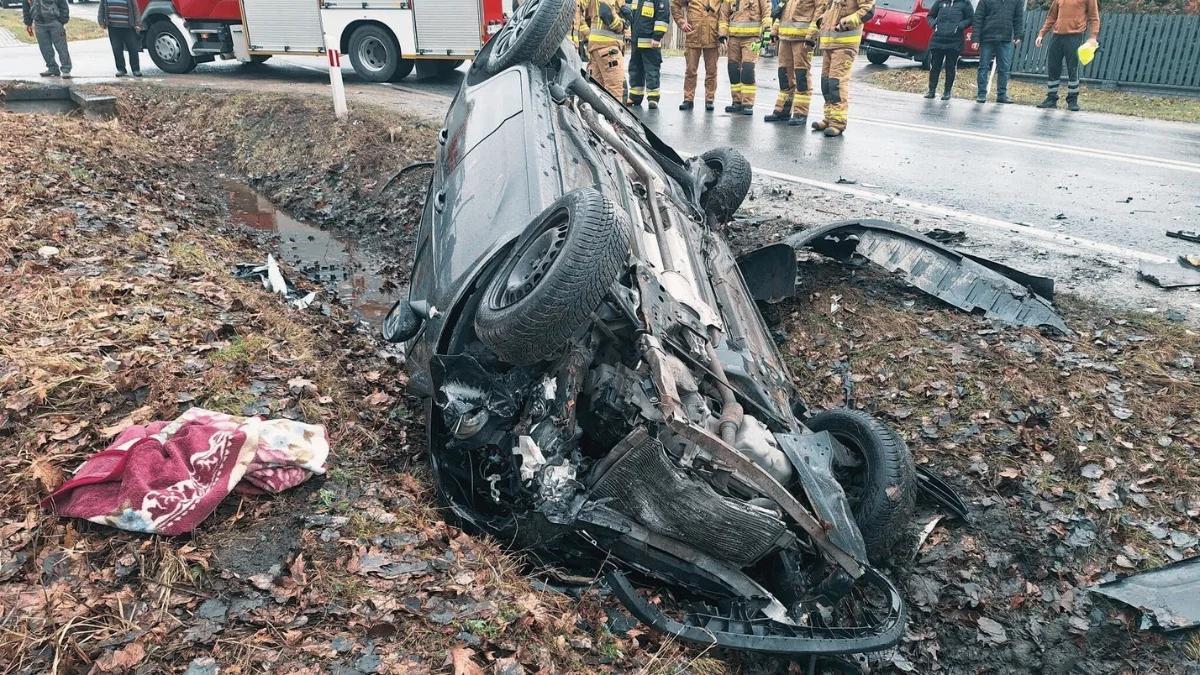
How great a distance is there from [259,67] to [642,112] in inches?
339

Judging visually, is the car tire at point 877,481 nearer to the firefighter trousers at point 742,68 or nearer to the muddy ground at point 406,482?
the muddy ground at point 406,482

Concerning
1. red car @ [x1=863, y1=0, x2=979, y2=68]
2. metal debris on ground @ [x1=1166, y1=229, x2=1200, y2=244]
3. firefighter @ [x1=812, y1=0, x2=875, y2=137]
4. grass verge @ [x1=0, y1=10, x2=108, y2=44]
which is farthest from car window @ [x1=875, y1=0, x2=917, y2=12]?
grass verge @ [x1=0, y1=10, x2=108, y2=44]

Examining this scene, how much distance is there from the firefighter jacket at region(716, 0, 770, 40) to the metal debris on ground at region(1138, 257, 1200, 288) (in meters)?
6.74

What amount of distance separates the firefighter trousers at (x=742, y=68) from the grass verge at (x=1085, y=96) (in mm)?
4077

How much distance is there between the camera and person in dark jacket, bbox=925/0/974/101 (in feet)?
40.1

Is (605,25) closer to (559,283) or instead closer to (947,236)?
(947,236)

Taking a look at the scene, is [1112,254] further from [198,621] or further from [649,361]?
[198,621]

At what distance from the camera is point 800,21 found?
10203 millimetres

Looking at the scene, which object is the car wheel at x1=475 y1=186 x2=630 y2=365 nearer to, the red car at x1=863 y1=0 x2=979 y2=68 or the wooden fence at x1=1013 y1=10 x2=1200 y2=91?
the wooden fence at x1=1013 y1=10 x2=1200 y2=91

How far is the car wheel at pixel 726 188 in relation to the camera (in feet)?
16.9

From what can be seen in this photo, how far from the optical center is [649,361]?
2910mm

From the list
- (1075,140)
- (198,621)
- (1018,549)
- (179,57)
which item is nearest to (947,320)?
(1018,549)

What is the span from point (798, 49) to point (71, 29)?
22.6m

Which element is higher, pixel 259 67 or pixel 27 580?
pixel 259 67
